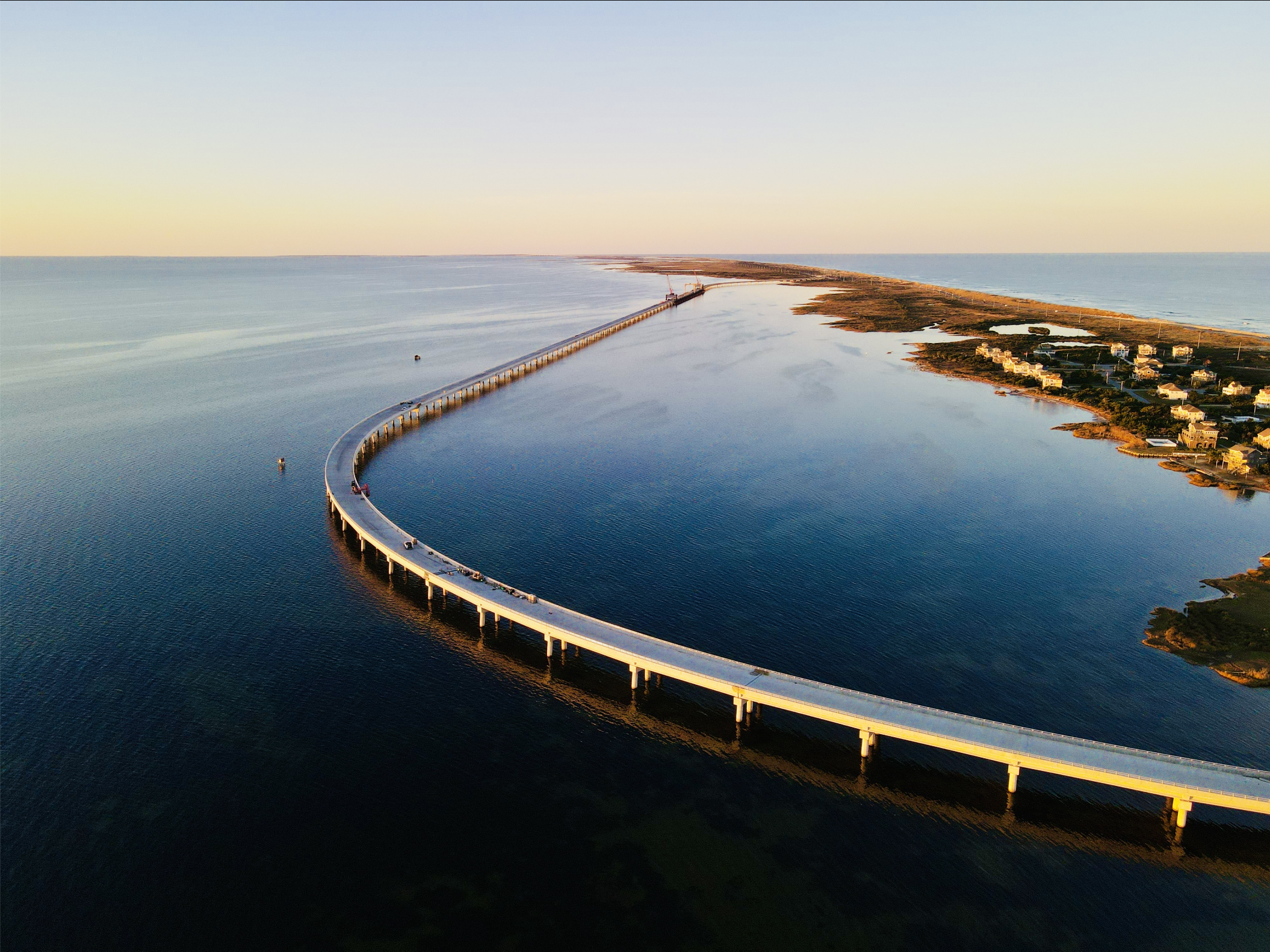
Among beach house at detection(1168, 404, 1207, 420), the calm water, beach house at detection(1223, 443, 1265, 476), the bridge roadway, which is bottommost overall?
the calm water

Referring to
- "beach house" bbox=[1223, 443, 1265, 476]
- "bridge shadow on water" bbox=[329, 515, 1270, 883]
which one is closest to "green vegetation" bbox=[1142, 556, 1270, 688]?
"bridge shadow on water" bbox=[329, 515, 1270, 883]

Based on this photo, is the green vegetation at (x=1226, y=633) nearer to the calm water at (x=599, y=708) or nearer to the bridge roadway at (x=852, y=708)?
the calm water at (x=599, y=708)

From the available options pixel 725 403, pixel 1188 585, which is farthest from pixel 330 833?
pixel 725 403

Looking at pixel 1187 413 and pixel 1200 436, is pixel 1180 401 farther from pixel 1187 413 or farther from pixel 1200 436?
pixel 1200 436

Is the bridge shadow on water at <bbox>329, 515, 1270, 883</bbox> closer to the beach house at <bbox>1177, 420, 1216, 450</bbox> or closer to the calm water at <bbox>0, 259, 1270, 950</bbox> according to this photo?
the calm water at <bbox>0, 259, 1270, 950</bbox>

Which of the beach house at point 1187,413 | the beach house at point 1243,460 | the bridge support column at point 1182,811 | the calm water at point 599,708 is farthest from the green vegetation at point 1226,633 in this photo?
the beach house at point 1187,413

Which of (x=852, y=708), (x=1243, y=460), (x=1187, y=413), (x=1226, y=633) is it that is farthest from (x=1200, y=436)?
(x=852, y=708)
